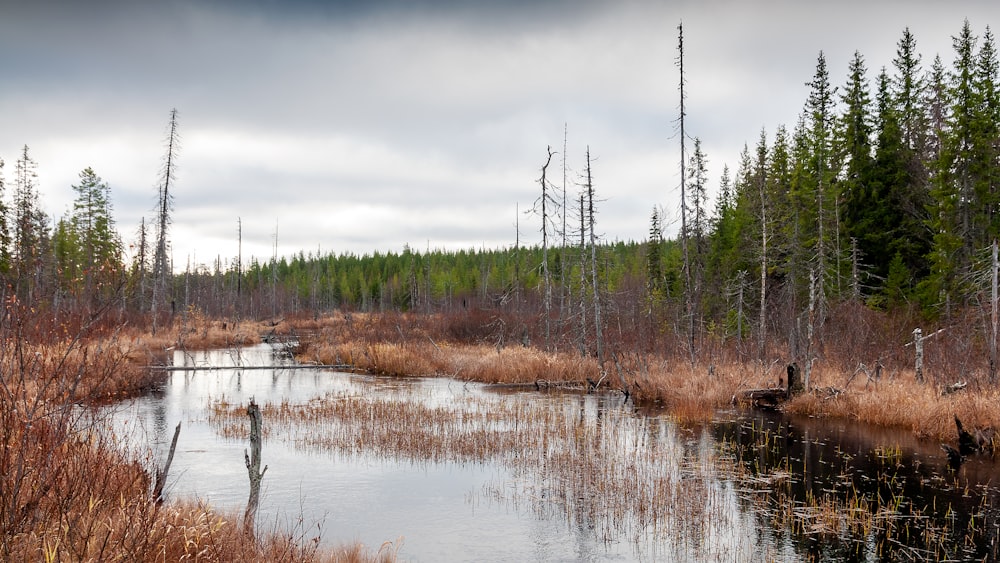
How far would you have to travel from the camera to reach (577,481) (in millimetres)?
11703

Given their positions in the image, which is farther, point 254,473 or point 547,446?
point 547,446

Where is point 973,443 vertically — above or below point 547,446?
above

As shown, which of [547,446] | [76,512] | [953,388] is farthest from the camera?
[953,388]

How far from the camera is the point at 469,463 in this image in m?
13.4

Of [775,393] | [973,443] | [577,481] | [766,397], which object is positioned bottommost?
[577,481]

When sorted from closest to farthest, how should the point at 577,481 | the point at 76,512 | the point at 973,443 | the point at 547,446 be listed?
1. the point at 76,512
2. the point at 577,481
3. the point at 973,443
4. the point at 547,446

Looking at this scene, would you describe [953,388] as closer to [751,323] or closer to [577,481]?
[577,481]

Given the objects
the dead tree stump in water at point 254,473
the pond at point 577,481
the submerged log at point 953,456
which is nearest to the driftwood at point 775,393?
the pond at point 577,481

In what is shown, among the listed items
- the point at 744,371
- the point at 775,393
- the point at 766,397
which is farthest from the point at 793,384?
the point at 744,371

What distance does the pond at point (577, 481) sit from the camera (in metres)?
8.91

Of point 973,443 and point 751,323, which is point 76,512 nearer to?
point 973,443

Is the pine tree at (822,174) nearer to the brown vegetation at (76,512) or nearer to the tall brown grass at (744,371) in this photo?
the tall brown grass at (744,371)

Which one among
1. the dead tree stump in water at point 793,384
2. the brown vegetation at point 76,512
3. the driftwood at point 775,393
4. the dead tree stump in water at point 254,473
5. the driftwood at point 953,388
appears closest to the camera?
the brown vegetation at point 76,512

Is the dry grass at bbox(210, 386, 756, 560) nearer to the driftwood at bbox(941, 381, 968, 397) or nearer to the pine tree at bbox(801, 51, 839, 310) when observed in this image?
the driftwood at bbox(941, 381, 968, 397)
